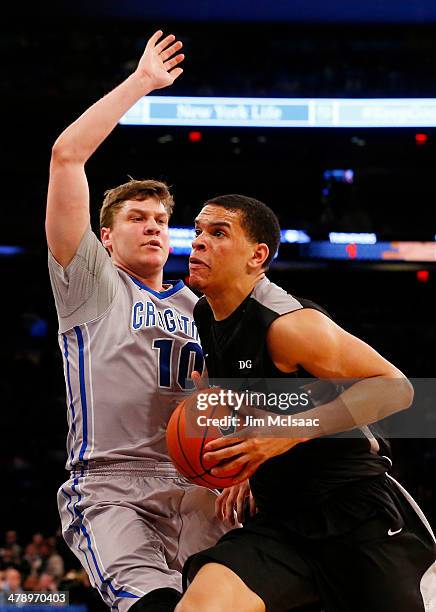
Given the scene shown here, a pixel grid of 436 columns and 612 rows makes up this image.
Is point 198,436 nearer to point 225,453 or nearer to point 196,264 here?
point 225,453

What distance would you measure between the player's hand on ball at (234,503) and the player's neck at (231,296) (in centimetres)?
58

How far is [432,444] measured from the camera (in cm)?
1033

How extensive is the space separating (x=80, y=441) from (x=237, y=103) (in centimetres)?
858

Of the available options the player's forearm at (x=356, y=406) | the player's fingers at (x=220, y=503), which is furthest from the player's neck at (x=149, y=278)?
the player's forearm at (x=356, y=406)

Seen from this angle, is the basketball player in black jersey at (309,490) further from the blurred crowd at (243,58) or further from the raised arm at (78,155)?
the blurred crowd at (243,58)

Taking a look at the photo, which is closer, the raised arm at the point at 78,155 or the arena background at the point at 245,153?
the raised arm at the point at 78,155

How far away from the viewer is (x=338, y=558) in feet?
8.84

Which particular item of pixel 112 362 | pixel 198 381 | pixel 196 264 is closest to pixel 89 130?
pixel 196 264

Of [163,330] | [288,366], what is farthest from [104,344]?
[288,366]

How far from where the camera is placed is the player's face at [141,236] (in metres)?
3.52

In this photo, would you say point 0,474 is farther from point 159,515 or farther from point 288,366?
point 288,366

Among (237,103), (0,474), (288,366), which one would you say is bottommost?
(0,474)

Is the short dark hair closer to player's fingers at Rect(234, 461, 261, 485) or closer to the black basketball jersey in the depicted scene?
the black basketball jersey

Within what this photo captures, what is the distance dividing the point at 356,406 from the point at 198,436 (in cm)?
55
